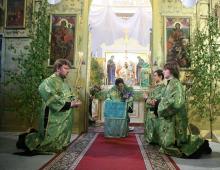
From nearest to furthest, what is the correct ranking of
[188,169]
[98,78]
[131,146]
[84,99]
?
[188,169] < [131,146] < [84,99] < [98,78]

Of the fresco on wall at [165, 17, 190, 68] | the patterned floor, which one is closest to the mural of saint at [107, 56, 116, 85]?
the fresco on wall at [165, 17, 190, 68]

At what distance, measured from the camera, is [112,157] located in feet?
19.4

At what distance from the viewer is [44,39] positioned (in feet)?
30.1

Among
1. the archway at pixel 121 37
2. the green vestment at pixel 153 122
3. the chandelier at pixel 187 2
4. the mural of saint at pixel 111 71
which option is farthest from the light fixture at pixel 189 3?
the mural of saint at pixel 111 71

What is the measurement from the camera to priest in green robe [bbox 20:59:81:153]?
6.27 meters

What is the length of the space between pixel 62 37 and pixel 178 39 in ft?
11.0

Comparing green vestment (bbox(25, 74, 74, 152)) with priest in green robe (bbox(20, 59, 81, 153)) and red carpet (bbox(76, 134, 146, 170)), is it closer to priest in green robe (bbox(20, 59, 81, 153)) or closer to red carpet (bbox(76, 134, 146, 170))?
priest in green robe (bbox(20, 59, 81, 153))

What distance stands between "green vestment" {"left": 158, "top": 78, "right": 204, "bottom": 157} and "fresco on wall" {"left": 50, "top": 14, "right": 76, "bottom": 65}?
4418 mm

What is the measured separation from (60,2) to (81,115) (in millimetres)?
3401

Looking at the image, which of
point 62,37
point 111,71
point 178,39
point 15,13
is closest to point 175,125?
point 178,39

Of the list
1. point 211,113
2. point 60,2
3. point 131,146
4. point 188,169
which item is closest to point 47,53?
point 60,2

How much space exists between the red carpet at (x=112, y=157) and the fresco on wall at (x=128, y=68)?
7.26 metres

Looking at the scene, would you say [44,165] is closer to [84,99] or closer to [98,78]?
[84,99]

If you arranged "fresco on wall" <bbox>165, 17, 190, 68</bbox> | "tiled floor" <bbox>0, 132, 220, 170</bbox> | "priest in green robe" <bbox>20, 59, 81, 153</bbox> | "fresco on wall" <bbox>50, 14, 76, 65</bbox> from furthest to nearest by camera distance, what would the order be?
"fresco on wall" <bbox>50, 14, 76, 65</bbox> → "fresco on wall" <bbox>165, 17, 190, 68</bbox> → "priest in green robe" <bbox>20, 59, 81, 153</bbox> → "tiled floor" <bbox>0, 132, 220, 170</bbox>
